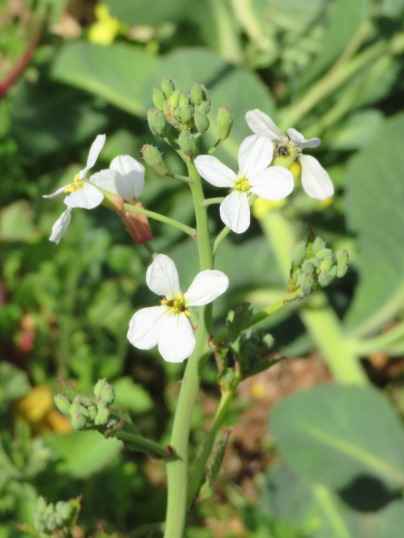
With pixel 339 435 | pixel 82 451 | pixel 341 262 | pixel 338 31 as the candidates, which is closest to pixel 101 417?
pixel 341 262

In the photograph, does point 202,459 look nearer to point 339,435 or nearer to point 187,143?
point 187,143

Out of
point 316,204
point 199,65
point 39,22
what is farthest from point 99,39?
point 316,204

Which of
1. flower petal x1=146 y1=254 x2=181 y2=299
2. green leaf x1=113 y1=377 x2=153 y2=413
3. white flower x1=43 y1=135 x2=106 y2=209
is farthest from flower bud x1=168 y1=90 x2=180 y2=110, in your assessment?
green leaf x1=113 y1=377 x2=153 y2=413

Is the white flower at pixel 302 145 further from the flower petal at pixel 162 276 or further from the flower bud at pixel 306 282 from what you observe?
the flower petal at pixel 162 276

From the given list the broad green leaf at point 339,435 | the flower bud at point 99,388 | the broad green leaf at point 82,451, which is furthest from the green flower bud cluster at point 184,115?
the broad green leaf at point 339,435

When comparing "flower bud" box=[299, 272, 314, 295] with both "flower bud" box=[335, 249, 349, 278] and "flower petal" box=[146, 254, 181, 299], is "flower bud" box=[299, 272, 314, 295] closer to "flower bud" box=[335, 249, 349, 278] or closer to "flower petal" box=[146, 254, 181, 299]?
"flower bud" box=[335, 249, 349, 278]

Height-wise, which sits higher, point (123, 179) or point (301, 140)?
point (301, 140)

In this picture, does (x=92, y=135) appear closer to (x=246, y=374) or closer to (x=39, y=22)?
(x=39, y=22)
